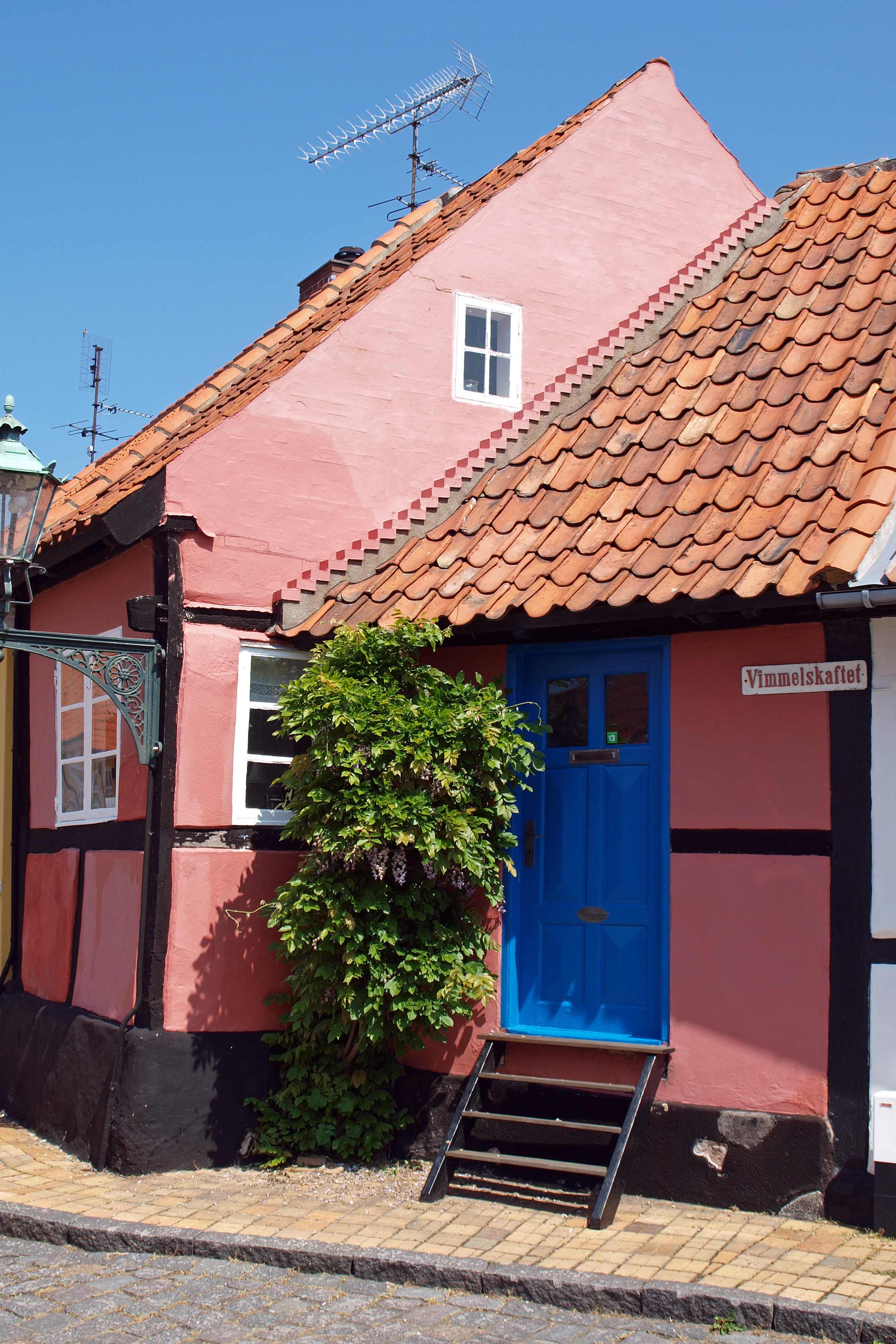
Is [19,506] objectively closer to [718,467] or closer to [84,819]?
[84,819]

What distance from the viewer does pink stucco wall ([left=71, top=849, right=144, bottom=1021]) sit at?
7418 millimetres

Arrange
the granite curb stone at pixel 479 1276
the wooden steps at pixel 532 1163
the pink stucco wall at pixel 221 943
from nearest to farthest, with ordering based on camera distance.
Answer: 1. the granite curb stone at pixel 479 1276
2. the wooden steps at pixel 532 1163
3. the pink stucco wall at pixel 221 943

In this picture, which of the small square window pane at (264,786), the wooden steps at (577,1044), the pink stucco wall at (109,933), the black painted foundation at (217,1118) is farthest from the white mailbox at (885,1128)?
the pink stucco wall at (109,933)

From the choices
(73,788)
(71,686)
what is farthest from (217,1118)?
(71,686)

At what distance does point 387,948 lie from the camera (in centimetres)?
666

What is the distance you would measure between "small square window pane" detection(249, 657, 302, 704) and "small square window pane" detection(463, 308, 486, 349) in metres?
2.41

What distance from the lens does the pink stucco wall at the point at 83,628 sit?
302 inches

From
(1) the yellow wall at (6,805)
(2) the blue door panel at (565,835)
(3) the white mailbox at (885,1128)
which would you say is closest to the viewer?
(3) the white mailbox at (885,1128)

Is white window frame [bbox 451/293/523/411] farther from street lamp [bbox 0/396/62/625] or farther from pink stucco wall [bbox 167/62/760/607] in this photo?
street lamp [bbox 0/396/62/625]

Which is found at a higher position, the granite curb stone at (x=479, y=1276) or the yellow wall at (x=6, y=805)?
the yellow wall at (x=6, y=805)

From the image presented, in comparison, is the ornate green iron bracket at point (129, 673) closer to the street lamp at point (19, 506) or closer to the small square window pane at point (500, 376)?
the street lamp at point (19, 506)

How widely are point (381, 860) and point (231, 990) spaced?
1.30 meters

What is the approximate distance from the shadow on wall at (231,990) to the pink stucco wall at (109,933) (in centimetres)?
42

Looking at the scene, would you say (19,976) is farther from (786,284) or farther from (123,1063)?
(786,284)
